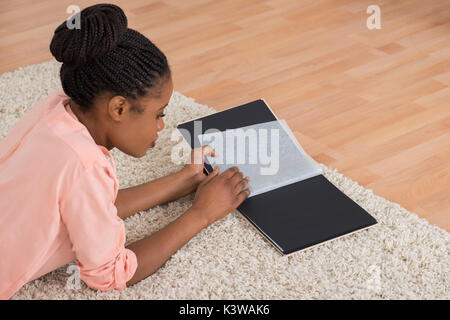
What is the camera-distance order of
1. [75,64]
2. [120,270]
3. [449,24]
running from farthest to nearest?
[449,24] → [120,270] → [75,64]

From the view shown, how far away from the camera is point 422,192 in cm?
151

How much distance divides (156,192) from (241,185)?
212mm

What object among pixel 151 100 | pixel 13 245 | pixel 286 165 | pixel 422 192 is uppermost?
pixel 151 100

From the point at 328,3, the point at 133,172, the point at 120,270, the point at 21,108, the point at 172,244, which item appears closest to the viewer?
the point at 120,270

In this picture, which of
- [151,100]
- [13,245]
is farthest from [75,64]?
[13,245]

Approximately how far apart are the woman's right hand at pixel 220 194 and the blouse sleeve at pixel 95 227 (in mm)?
248

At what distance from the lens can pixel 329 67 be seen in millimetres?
2141

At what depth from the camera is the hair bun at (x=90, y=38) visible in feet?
3.28

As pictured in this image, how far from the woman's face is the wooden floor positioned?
65 centimetres

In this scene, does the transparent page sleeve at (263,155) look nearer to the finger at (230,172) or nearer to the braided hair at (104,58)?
the finger at (230,172)

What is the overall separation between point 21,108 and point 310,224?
1.08 meters

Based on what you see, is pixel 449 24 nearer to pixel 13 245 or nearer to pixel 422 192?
pixel 422 192

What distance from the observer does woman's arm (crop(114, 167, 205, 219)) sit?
1.42m
